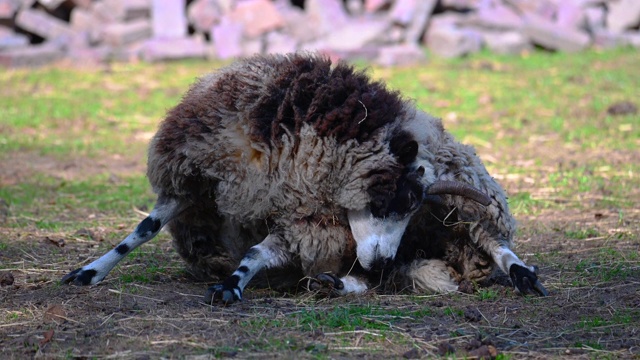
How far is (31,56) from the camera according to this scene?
14422mm

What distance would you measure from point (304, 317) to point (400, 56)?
1055 centimetres

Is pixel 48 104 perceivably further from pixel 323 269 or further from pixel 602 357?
pixel 602 357

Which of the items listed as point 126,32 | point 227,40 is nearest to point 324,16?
point 227,40

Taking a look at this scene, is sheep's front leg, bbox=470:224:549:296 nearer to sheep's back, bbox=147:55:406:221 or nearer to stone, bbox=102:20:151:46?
sheep's back, bbox=147:55:406:221

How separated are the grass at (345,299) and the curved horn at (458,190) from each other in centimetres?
55

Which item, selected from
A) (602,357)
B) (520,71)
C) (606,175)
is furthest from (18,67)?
(602,357)

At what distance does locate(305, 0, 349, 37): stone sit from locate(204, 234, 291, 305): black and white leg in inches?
404

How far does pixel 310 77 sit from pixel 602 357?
2.26 m

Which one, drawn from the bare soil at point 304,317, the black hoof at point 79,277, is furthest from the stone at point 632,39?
the black hoof at point 79,277

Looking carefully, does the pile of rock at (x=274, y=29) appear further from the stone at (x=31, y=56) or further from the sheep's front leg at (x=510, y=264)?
the sheep's front leg at (x=510, y=264)

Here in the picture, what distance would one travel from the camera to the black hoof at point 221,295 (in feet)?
15.8

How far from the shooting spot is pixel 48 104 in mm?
12258

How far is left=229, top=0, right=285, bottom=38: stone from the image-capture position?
49.5 feet

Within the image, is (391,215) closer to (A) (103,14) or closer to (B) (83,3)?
(A) (103,14)
